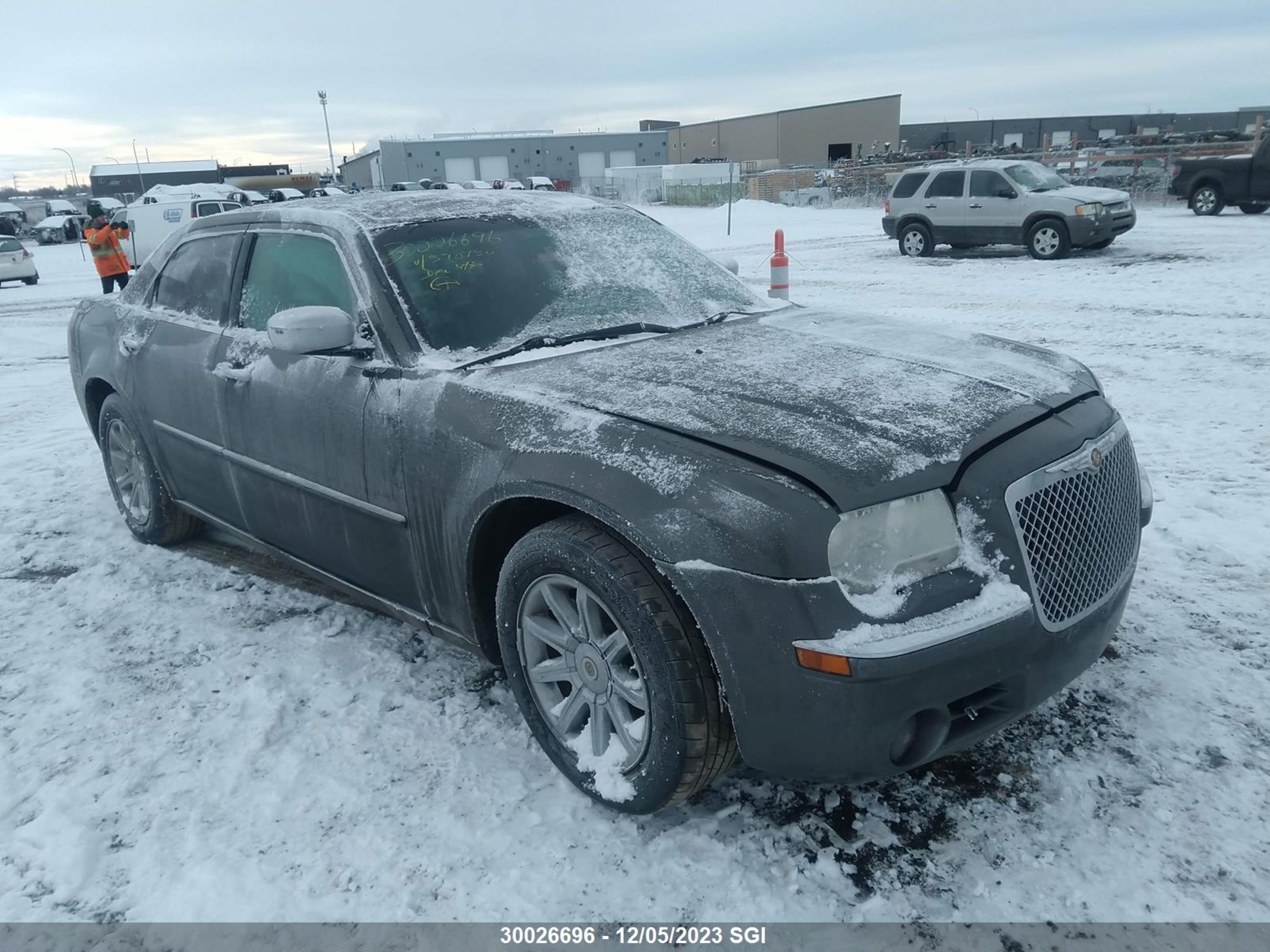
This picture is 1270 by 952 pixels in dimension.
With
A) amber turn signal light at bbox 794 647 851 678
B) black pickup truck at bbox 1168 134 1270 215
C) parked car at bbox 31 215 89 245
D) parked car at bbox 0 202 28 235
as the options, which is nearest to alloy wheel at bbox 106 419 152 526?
amber turn signal light at bbox 794 647 851 678

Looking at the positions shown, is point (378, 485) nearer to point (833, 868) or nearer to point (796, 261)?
point (833, 868)

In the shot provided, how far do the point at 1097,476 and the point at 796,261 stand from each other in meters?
14.5

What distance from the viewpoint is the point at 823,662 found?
205 cm

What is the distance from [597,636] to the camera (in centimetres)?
246

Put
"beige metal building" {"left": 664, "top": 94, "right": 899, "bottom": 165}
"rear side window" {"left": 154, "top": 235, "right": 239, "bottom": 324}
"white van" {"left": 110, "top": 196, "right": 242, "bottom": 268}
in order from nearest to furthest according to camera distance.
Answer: "rear side window" {"left": 154, "top": 235, "right": 239, "bottom": 324}, "white van" {"left": 110, "top": 196, "right": 242, "bottom": 268}, "beige metal building" {"left": 664, "top": 94, "right": 899, "bottom": 165}

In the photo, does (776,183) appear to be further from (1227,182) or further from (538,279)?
(538,279)

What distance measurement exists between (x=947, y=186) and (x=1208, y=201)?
774 cm

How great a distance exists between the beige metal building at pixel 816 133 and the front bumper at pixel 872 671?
63.7 m

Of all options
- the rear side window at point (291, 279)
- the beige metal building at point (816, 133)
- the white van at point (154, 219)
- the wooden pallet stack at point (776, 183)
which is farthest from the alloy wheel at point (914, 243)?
the beige metal building at point (816, 133)

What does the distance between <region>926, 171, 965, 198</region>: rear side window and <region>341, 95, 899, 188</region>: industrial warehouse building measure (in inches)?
1827

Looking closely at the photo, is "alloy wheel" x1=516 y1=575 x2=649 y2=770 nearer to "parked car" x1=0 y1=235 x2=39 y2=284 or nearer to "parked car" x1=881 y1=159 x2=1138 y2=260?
"parked car" x1=881 y1=159 x2=1138 y2=260

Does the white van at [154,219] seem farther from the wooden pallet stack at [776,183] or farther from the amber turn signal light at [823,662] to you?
the amber turn signal light at [823,662]

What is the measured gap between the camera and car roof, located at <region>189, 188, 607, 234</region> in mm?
3396

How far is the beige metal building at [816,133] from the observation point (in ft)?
214
